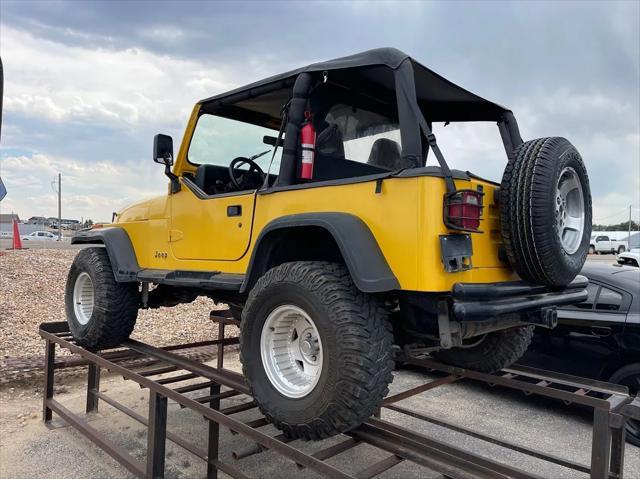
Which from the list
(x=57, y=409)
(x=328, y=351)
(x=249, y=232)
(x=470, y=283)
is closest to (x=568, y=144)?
(x=470, y=283)

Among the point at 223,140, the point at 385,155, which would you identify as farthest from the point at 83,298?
the point at 385,155

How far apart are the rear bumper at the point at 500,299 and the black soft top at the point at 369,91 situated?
41.0 inches

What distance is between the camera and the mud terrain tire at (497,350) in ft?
10.7

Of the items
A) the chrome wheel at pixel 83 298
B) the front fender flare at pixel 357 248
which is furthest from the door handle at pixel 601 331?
the chrome wheel at pixel 83 298

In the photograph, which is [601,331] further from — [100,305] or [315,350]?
[100,305]

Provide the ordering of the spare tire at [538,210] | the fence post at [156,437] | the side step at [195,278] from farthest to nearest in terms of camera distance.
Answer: the fence post at [156,437], the side step at [195,278], the spare tire at [538,210]

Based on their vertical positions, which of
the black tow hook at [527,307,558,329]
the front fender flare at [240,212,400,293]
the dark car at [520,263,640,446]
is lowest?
the dark car at [520,263,640,446]

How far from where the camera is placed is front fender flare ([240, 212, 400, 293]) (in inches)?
82.9

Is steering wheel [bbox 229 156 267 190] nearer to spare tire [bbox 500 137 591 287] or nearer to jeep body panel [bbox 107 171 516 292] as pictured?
jeep body panel [bbox 107 171 516 292]

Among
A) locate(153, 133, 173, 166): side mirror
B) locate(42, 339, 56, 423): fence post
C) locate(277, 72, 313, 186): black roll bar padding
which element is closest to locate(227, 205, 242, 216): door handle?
locate(277, 72, 313, 186): black roll bar padding

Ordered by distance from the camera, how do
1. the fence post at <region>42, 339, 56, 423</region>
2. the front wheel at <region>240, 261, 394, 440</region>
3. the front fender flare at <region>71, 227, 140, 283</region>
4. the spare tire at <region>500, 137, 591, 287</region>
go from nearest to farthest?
the front wheel at <region>240, 261, 394, 440</region>, the spare tire at <region>500, 137, 591, 287</region>, the front fender flare at <region>71, 227, 140, 283</region>, the fence post at <region>42, 339, 56, 423</region>

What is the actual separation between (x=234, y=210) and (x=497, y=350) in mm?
1927

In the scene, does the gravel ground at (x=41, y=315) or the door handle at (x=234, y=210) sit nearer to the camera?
the door handle at (x=234, y=210)

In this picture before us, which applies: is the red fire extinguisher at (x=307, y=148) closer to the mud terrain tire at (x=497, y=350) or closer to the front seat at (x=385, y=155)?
the front seat at (x=385, y=155)
